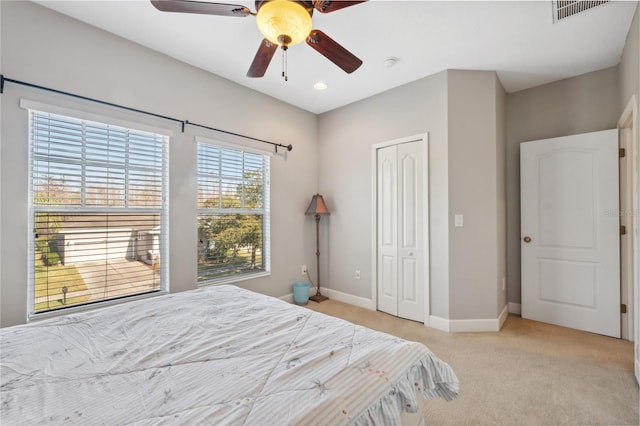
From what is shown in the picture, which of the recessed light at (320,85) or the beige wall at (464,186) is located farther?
the recessed light at (320,85)

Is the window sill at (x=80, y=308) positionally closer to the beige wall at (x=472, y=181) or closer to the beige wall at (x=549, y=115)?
the beige wall at (x=472, y=181)

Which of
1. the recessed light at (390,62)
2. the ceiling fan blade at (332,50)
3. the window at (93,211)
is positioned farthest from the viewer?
the recessed light at (390,62)

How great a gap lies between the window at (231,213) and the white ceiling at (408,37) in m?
0.93

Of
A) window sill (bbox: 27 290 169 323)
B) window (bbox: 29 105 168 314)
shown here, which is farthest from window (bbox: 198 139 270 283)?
window sill (bbox: 27 290 169 323)

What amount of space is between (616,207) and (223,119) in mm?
4204

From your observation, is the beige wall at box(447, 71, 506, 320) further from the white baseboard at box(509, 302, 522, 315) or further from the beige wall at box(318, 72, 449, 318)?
the white baseboard at box(509, 302, 522, 315)

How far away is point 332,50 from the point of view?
1851 mm

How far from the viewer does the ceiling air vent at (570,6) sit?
205cm

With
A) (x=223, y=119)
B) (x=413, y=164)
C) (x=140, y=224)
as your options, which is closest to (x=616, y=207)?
(x=413, y=164)

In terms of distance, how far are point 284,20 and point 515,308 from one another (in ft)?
13.0

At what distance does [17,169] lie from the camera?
198 cm

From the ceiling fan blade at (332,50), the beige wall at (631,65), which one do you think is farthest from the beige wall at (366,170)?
the ceiling fan blade at (332,50)

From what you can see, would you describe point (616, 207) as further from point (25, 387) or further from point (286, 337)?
point (25, 387)

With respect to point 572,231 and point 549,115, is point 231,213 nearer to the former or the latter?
point 572,231
